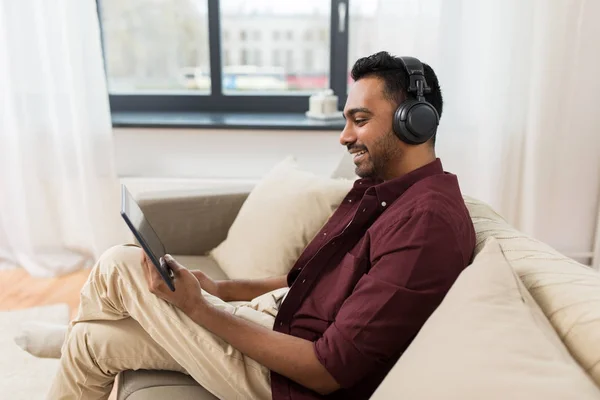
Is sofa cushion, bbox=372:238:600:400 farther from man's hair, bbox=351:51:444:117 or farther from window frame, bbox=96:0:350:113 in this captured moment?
window frame, bbox=96:0:350:113

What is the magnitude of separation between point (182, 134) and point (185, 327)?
Result: 1.58 meters

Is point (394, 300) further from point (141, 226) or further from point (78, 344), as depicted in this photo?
point (78, 344)

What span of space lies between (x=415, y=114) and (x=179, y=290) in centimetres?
61

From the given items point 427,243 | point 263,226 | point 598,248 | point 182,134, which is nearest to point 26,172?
point 182,134

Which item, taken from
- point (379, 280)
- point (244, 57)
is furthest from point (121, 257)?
point (244, 57)

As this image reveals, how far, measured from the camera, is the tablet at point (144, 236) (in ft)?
3.70

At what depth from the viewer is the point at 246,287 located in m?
1.64

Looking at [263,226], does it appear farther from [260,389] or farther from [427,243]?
[427,243]

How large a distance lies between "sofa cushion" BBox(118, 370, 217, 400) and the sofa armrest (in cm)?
73

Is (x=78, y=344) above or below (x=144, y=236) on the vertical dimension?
below

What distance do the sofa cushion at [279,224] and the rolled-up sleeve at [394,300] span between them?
2.27ft

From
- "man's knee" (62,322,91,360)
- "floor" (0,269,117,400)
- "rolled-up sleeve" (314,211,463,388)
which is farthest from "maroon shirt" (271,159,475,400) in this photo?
"floor" (0,269,117,400)

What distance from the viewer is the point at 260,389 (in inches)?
47.6

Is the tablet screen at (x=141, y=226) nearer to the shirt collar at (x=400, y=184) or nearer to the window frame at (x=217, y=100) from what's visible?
the shirt collar at (x=400, y=184)
